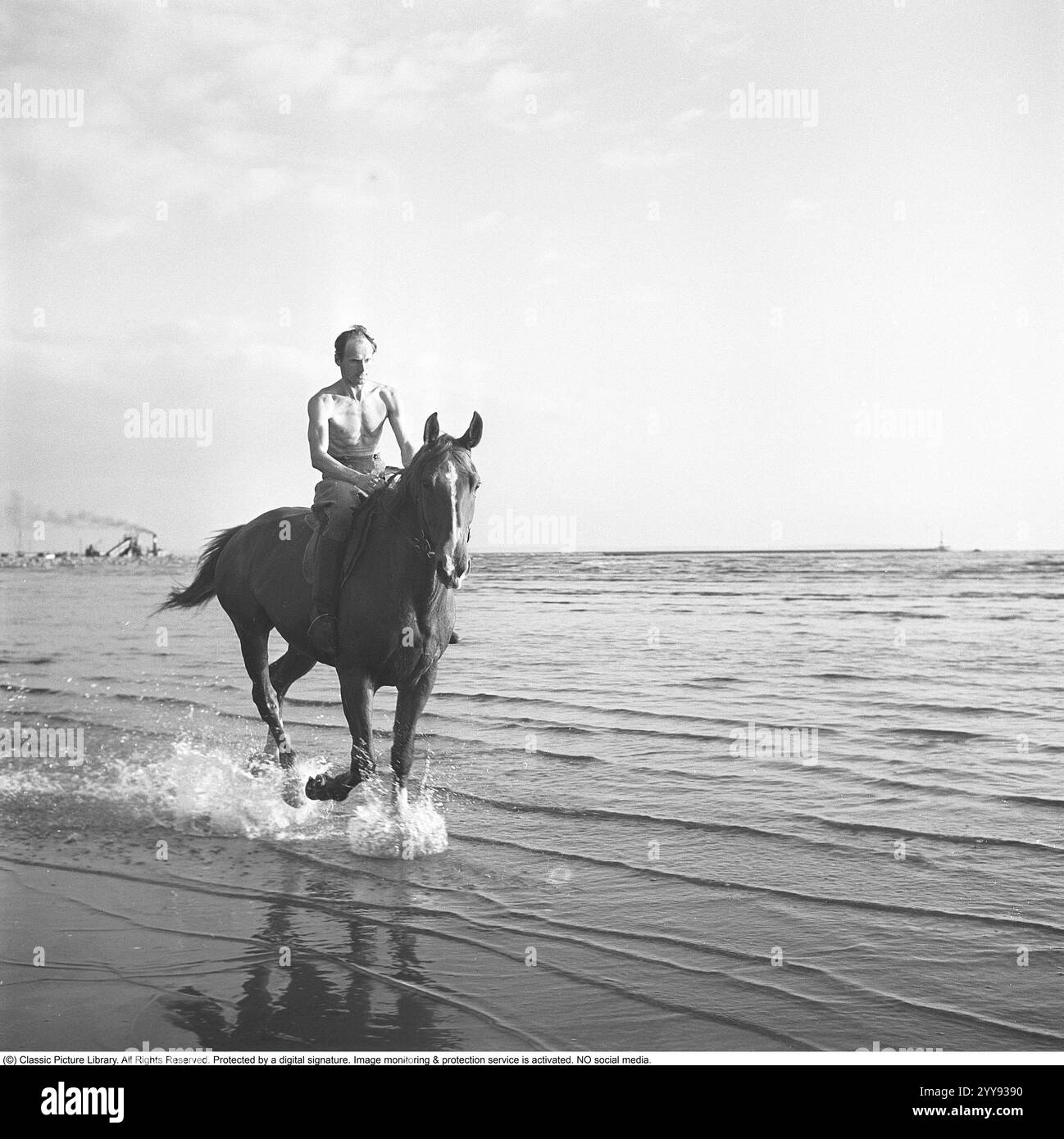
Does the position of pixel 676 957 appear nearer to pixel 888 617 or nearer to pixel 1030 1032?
pixel 1030 1032

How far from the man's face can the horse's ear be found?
128 centimetres

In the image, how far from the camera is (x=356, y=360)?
6918mm

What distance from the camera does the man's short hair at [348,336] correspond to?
687 centimetres

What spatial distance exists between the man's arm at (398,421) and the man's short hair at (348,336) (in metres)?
0.37

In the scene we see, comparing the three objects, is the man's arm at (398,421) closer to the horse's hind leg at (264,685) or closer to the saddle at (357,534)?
the saddle at (357,534)

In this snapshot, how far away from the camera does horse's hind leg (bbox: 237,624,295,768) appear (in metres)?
8.30

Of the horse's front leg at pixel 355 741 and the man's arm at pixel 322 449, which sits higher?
the man's arm at pixel 322 449

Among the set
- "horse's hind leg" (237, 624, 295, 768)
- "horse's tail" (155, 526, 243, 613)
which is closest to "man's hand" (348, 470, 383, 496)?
"horse's hind leg" (237, 624, 295, 768)

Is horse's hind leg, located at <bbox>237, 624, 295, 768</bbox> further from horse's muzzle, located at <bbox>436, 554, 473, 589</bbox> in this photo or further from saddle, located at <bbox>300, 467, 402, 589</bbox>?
horse's muzzle, located at <bbox>436, 554, 473, 589</bbox>

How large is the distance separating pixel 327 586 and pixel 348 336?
5.24ft

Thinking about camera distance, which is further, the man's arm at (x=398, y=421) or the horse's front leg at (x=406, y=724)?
the man's arm at (x=398, y=421)

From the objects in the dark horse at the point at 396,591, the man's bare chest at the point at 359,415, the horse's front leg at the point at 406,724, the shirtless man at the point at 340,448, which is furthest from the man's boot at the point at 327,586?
the man's bare chest at the point at 359,415

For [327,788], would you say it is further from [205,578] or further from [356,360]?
[205,578]

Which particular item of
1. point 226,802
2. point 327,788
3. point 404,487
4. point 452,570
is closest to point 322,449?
point 404,487
